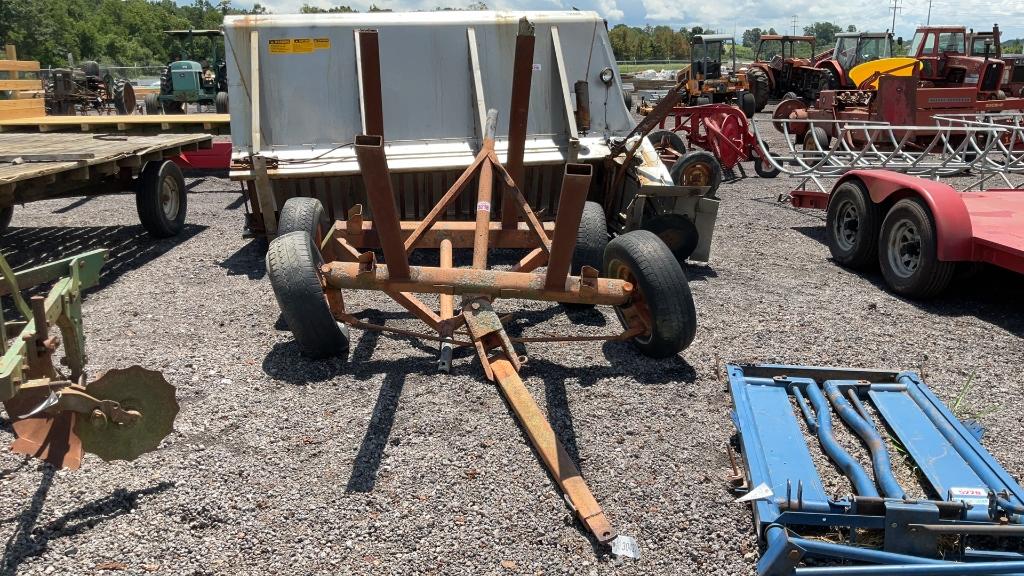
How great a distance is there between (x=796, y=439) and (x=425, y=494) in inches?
63.9

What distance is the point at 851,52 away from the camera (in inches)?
802

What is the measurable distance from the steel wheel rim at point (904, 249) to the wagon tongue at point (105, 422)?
16.5 ft

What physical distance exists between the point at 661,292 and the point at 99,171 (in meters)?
4.62

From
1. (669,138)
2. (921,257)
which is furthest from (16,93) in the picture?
(921,257)

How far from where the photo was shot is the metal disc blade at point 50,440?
2758 millimetres

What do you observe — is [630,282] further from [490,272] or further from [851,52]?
[851,52]

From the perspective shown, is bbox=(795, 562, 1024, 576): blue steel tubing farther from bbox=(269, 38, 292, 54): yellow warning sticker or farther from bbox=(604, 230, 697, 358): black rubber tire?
bbox=(269, 38, 292, 54): yellow warning sticker

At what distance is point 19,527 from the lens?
9.21 feet

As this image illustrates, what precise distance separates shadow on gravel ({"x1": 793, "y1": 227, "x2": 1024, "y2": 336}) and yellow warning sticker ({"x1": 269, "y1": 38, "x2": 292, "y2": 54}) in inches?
215

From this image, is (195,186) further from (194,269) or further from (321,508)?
(321,508)

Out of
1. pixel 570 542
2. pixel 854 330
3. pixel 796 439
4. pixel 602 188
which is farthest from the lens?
pixel 602 188

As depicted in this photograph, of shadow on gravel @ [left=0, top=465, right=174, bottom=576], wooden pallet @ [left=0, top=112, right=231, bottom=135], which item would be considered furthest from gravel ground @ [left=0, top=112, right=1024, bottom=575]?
wooden pallet @ [left=0, top=112, right=231, bottom=135]

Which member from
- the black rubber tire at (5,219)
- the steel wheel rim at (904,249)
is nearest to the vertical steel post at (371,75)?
the steel wheel rim at (904,249)

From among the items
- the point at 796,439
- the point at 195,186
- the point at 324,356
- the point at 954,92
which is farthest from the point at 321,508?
the point at 954,92
